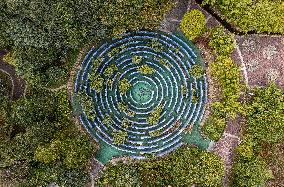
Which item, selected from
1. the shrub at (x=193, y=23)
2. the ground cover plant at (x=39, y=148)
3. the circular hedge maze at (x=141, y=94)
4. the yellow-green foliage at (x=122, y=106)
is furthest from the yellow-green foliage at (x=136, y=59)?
the ground cover plant at (x=39, y=148)

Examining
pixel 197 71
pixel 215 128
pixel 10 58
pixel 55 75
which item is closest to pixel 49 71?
pixel 55 75

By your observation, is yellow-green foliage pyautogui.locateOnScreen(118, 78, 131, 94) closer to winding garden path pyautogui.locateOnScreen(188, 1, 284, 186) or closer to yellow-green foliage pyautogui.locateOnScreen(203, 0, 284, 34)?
winding garden path pyautogui.locateOnScreen(188, 1, 284, 186)

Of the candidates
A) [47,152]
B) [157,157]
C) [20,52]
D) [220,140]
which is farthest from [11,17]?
[220,140]

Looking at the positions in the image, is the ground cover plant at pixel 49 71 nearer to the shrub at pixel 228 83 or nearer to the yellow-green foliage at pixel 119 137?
the yellow-green foliage at pixel 119 137

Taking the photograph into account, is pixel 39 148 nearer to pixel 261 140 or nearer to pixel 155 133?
pixel 155 133

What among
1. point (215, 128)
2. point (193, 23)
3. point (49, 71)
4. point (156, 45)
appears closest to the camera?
point (193, 23)
